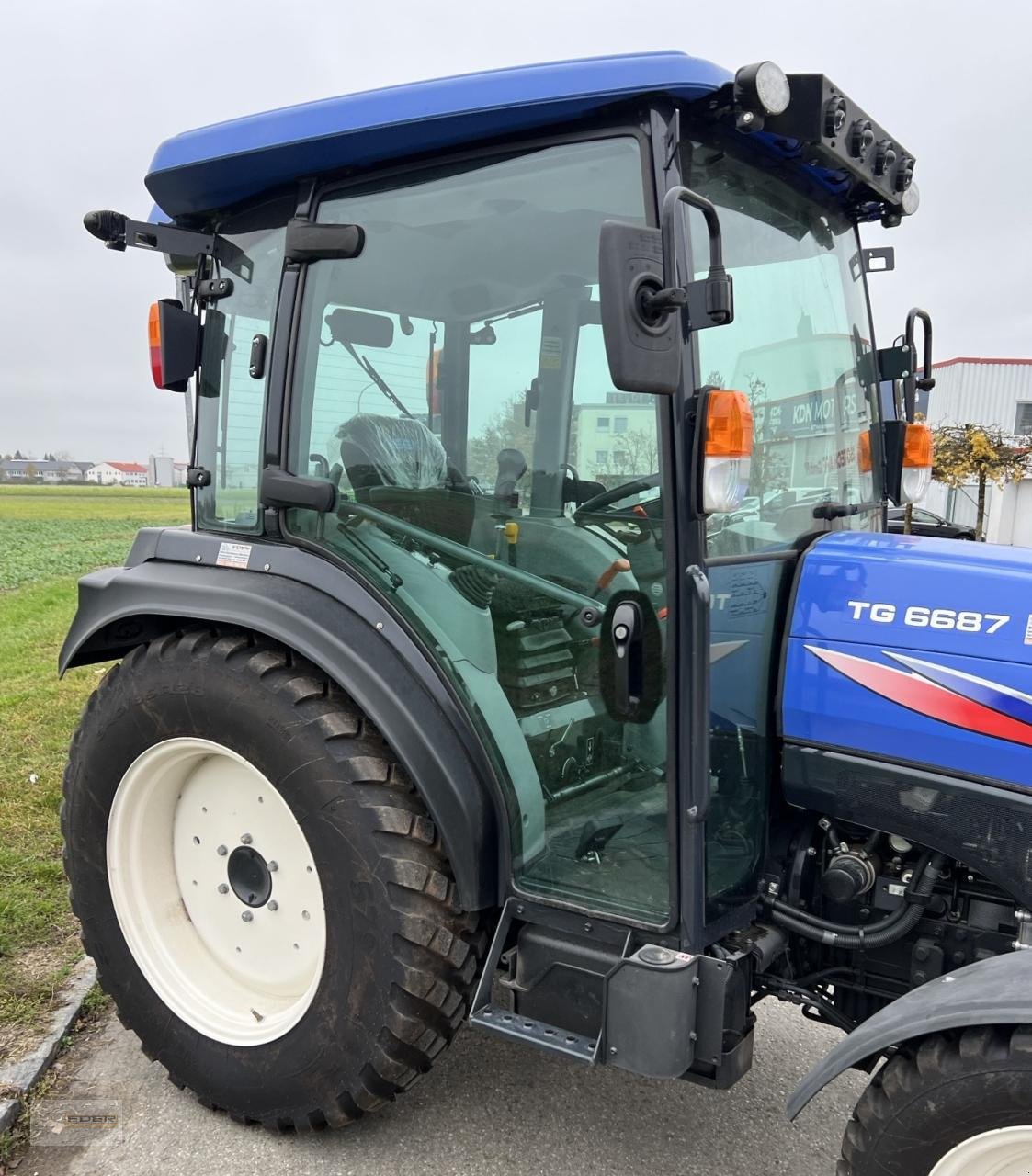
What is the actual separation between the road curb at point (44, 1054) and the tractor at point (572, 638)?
0.32 meters

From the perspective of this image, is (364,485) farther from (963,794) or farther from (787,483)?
(963,794)

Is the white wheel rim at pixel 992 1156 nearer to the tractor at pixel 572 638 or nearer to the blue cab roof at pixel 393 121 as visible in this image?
the tractor at pixel 572 638

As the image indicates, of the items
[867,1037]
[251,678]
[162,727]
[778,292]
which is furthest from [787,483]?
[162,727]

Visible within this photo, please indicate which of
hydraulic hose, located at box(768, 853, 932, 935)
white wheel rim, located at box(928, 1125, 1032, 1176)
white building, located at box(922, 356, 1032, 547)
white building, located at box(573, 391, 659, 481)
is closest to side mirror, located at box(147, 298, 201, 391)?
white building, located at box(573, 391, 659, 481)

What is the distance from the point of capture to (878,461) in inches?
105

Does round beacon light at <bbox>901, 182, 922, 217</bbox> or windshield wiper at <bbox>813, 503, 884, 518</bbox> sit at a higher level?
round beacon light at <bbox>901, 182, 922, 217</bbox>

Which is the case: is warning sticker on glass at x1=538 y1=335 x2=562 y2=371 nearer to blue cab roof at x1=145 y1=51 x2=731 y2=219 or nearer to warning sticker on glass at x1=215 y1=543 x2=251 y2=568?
blue cab roof at x1=145 y1=51 x2=731 y2=219

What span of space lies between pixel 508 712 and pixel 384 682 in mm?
290

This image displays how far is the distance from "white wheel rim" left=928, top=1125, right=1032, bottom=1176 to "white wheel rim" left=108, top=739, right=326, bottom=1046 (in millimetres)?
1423

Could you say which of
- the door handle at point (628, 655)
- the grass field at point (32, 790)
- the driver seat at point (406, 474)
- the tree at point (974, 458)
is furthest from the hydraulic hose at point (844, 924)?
the tree at point (974, 458)

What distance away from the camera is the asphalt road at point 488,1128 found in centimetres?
239

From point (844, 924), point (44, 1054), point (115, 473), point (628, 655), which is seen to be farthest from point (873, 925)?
point (115, 473)

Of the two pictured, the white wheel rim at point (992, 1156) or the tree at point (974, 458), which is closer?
the white wheel rim at point (992, 1156)

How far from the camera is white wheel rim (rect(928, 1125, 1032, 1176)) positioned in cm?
168
